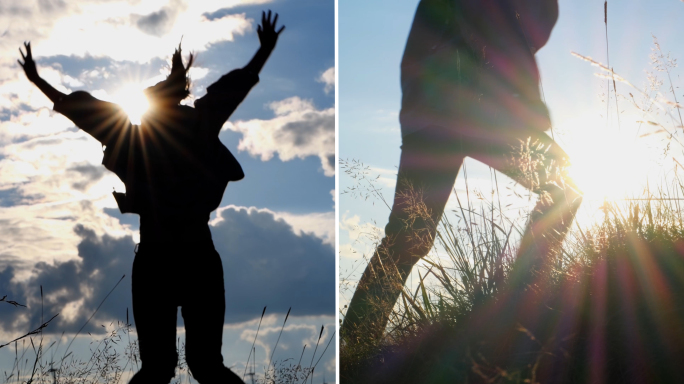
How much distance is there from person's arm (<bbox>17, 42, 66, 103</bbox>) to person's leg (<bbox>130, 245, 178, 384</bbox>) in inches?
35.0

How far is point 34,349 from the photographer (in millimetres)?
3145

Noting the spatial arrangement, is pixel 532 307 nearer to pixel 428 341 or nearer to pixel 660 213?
pixel 428 341

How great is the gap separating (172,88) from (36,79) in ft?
2.15

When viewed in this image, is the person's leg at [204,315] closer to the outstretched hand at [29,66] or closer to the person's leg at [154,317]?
the person's leg at [154,317]

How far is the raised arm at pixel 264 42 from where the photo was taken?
2.46 meters

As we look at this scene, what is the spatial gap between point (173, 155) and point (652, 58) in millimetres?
2029

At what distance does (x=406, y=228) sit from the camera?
255 centimetres

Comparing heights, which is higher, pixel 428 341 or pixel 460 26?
pixel 460 26

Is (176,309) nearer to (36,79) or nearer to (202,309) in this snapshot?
(202,309)

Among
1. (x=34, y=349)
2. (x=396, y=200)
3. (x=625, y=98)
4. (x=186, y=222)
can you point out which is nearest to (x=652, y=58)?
(x=625, y=98)

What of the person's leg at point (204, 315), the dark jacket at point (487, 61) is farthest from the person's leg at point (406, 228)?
the person's leg at point (204, 315)

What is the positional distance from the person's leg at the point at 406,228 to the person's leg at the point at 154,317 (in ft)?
2.82

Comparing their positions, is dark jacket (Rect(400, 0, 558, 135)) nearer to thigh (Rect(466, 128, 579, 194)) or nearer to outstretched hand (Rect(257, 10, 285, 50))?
thigh (Rect(466, 128, 579, 194))

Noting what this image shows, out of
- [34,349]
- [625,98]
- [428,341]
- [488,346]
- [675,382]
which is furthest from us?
[34,349]
